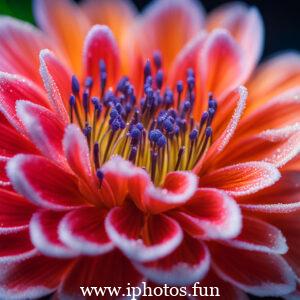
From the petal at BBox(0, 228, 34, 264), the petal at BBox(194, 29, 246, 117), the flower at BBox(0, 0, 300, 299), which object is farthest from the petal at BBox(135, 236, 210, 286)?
the petal at BBox(194, 29, 246, 117)

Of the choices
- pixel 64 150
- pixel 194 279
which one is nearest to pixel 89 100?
pixel 64 150

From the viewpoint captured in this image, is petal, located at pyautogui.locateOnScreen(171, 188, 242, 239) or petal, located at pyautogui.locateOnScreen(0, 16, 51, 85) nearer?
petal, located at pyautogui.locateOnScreen(171, 188, 242, 239)

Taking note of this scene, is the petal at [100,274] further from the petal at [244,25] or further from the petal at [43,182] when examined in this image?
the petal at [244,25]

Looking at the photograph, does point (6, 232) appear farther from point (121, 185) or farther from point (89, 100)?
point (89, 100)

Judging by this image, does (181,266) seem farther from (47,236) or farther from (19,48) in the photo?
(19,48)

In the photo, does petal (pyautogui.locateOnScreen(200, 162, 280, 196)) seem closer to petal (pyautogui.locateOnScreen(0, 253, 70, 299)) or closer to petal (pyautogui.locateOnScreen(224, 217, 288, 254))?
petal (pyautogui.locateOnScreen(224, 217, 288, 254))

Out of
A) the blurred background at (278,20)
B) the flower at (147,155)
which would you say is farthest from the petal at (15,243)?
the blurred background at (278,20)
